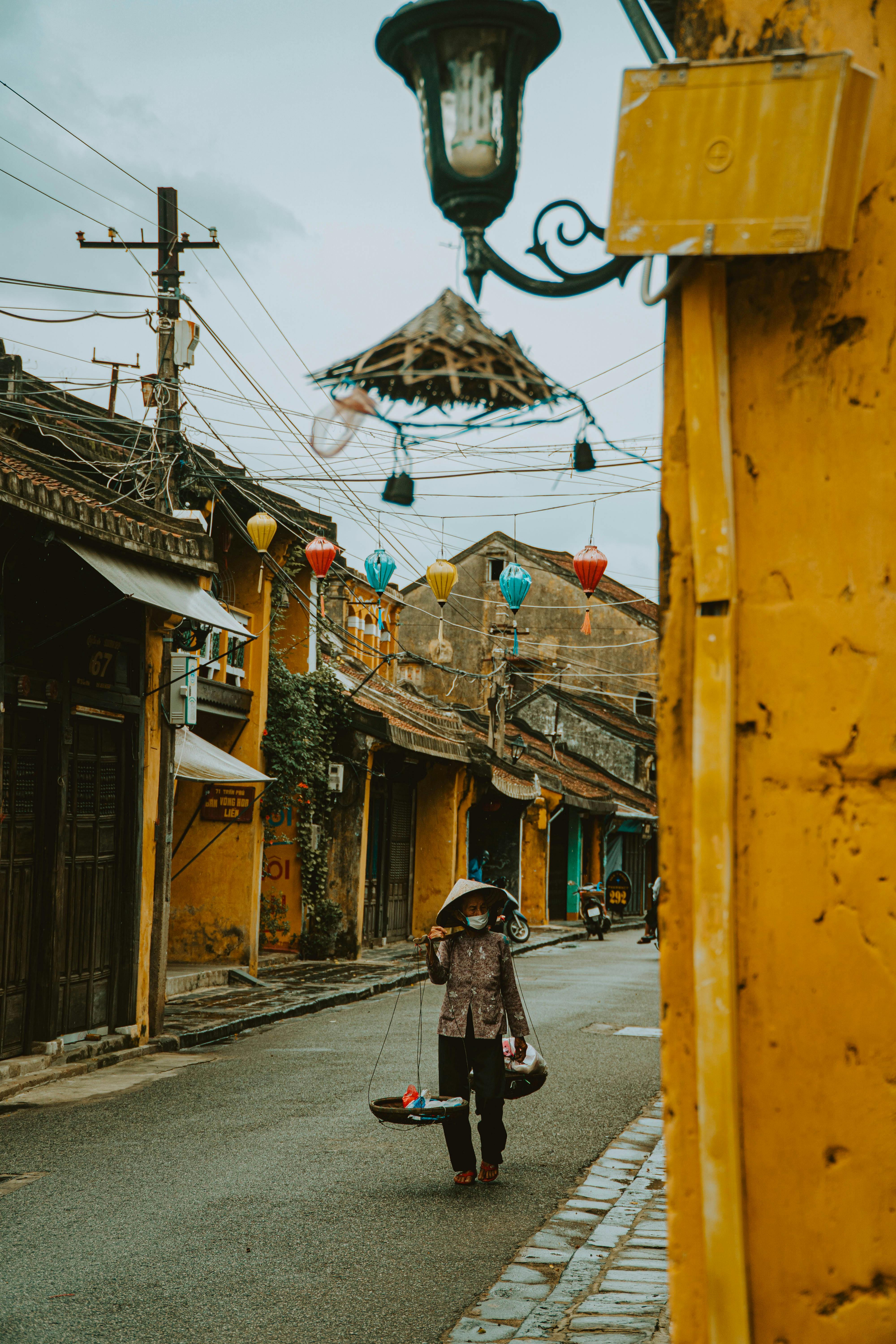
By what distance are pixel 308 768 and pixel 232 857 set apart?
1.92 metres

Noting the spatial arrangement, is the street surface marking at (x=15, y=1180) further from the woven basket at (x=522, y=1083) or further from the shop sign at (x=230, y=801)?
the shop sign at (x=230, y=801)

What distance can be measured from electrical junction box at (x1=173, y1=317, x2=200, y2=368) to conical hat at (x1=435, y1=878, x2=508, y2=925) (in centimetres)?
833

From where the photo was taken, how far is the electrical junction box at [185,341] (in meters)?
14.1

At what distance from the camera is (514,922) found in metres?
25.7

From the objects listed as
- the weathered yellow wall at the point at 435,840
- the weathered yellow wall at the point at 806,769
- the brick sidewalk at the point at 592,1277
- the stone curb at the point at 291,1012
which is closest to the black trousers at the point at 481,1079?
the brick sidewalk at the point at 592,1277

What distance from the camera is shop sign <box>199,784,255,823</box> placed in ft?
58.0

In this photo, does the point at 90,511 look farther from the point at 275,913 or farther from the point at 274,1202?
the point at 275,913

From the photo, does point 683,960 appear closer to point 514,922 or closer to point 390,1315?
point 390,1315

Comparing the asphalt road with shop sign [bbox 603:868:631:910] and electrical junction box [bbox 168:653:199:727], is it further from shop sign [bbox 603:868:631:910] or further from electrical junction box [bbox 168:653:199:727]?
shop sign [bbox 603:868:631:910]


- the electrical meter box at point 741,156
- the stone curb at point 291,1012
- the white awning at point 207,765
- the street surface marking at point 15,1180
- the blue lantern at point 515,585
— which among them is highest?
the blue lantern at point 515,585

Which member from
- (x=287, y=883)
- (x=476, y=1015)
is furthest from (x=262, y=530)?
(x=476, y=1015)

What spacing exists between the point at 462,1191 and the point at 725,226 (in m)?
5.79

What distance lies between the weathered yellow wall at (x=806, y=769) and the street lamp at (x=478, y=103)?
45 centimetres

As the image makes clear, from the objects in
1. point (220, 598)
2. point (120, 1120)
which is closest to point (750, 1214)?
point (120, 1120)
